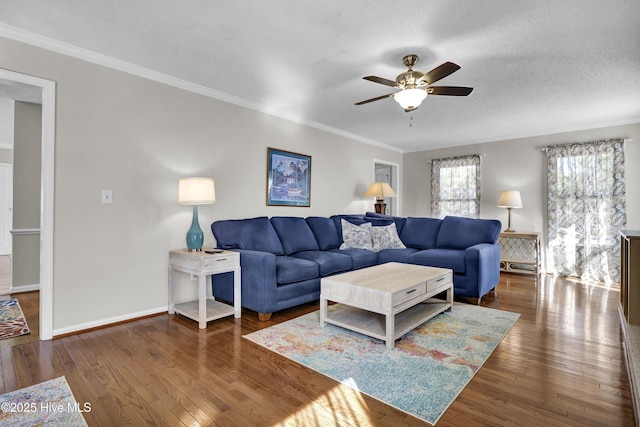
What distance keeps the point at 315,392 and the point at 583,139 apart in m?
5.56

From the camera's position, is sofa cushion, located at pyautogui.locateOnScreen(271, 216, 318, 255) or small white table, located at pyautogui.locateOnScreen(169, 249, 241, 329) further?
sofa cushion, located at pyautogui.locateOnScreen(271, 216, 318, 255)

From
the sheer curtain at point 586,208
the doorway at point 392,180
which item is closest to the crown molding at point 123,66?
the doorway at point 392,180

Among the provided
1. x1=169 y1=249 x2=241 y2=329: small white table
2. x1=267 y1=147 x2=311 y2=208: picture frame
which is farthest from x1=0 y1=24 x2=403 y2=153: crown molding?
x1=169 y1=249 x2=241 y2=329: small white table

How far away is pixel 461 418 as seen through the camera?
1595 millimetres

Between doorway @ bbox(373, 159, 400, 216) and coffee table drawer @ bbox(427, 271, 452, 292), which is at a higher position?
doorway @ bbox(373, 159, 400, 216)

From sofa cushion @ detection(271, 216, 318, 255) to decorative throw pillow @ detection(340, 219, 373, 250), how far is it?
1.54 ft

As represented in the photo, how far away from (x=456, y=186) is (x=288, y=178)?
3504mm

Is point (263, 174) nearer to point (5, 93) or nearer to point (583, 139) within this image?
point (5, 93)

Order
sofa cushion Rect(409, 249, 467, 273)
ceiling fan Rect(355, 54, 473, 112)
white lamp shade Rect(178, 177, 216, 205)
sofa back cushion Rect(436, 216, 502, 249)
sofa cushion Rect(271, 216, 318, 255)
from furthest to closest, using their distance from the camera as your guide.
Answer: sofa back cushion Rect(436, 216, 502, 249) < sofa cushion Rect(271, 216, 318, 255) < sofa cushion Rect(409, 249, 467, 273) < white lamp shade Rect(178, 177, 216, 205) < ceiling fan Rect(355, 54, 473, 112)

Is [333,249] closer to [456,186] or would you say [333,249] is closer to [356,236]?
[356,236]

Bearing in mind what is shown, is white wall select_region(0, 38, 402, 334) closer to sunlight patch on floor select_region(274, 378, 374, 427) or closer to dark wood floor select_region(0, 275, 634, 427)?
dark wood floor select_region(0, 275, 634, 427)

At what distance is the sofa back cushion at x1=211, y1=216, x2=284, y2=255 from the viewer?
347 cm

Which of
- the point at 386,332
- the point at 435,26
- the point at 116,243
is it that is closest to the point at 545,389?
the point at 386,332

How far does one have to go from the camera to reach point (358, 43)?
2.57m
